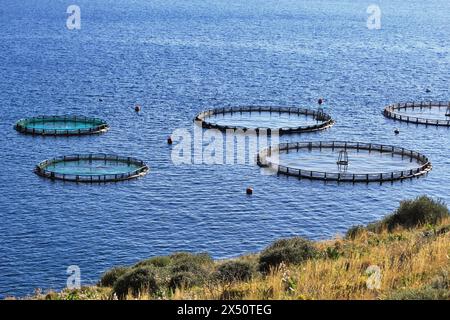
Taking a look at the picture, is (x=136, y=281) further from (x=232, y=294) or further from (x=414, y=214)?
(x=414, y=214)

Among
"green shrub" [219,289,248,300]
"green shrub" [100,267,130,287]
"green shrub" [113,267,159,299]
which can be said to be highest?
"green shrub" [219,289,248,300]

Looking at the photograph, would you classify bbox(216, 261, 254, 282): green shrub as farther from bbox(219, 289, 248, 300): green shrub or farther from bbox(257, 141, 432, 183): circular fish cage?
bbox(257, 141, 432, 183): circular fish cage

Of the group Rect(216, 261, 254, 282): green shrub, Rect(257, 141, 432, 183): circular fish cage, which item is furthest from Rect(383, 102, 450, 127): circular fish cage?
Rect(216, 261, 254, 282): green shrub

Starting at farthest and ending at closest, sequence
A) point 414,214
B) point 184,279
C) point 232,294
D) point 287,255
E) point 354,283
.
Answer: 1. point 414,214
2. point 287,255
3. point 184,279
4. point 354,283
5. point 232,294

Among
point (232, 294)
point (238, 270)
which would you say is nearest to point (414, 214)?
point (238, 270)

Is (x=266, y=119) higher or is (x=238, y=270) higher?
(x=238, y=270)
